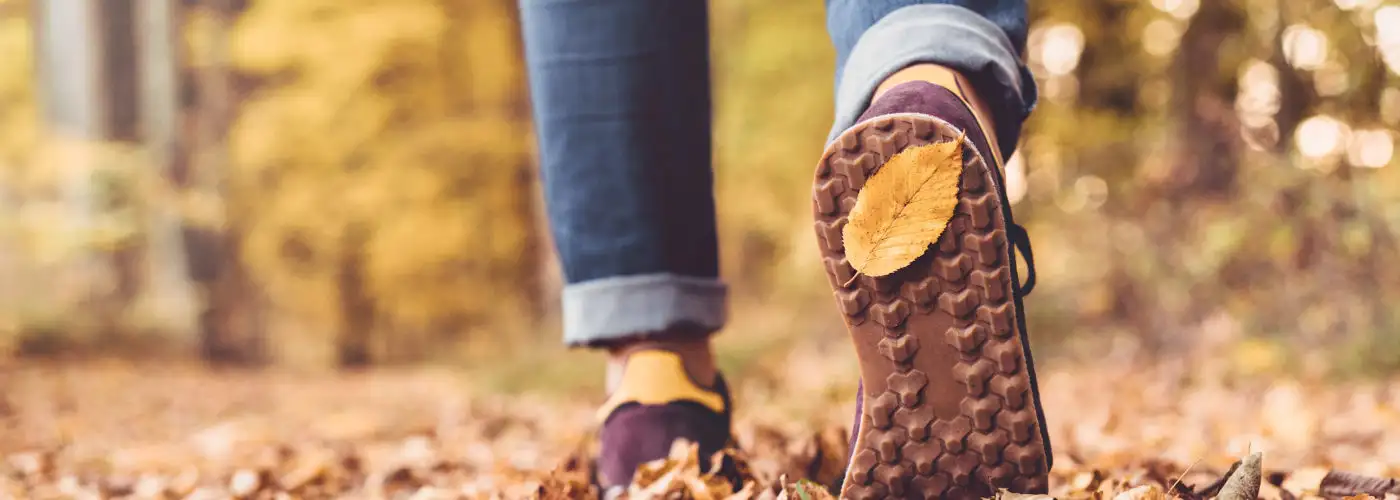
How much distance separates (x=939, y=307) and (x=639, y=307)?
1.20 ft

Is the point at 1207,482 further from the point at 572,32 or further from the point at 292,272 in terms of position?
the point at 292,272

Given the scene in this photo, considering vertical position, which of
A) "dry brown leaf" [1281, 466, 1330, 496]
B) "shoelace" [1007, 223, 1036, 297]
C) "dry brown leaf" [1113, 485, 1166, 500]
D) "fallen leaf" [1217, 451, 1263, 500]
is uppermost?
"shoelace" [1007, 223, 1036, 297]

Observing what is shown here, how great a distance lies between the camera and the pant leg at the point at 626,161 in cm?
Answer: 106

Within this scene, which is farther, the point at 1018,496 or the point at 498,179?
the point at 498,179

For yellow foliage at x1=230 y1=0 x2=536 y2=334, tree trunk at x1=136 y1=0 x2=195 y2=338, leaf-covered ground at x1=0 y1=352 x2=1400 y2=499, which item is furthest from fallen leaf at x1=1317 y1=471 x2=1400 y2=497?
tree trunk at x1=136 y1=0 x2=195 y2=338

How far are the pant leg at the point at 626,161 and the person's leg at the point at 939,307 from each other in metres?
0.27

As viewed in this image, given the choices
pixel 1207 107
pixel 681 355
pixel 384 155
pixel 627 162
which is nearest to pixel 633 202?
pixel 627 162

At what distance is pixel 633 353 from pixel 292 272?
7.53m

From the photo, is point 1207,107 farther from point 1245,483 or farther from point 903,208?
point 903,208

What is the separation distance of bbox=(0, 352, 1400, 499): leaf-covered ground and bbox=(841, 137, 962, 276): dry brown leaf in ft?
0.77

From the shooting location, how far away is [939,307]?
783 millimetres

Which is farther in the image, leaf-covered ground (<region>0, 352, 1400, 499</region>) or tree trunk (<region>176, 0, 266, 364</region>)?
tree trunk (<region>176, 0, 266, 364</region>)

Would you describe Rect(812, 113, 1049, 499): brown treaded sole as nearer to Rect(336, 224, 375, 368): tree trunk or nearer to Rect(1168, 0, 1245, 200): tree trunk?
Rect(1168, 0, 1245, 200): tree trunk

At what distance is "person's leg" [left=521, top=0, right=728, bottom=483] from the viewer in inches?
41.5
